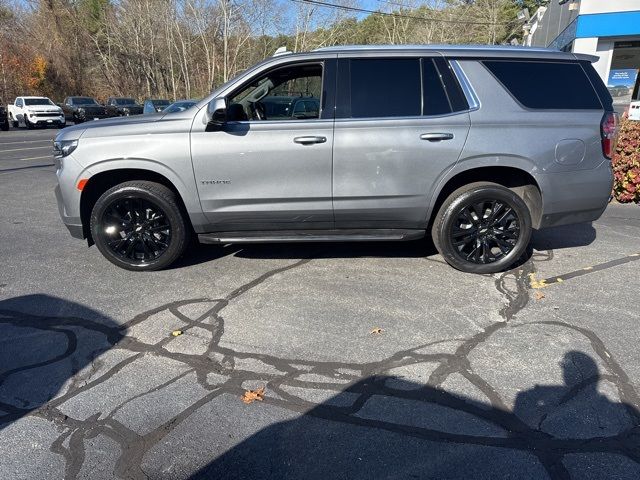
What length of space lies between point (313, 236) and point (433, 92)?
1.70m

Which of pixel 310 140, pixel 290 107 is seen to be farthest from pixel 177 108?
pixel 310 140

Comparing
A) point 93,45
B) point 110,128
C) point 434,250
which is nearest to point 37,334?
point 110,128

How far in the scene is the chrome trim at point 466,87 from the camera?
167 inches

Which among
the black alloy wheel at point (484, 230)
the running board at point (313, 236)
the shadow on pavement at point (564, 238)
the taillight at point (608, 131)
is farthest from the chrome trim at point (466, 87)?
the shadow on pavement at point (564, 238)

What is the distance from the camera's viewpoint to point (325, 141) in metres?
4.14

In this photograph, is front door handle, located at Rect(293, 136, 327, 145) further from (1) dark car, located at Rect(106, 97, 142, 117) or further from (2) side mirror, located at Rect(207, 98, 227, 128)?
(1) dark car, located at Rect(106, 97, 142, 117)

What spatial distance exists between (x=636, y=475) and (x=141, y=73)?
51.7 m

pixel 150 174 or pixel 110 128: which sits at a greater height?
pixel 110 128

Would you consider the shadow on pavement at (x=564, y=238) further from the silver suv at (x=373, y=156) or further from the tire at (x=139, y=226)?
the tire at (x=139, y=226)

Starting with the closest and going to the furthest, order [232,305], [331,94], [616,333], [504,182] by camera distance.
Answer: [616,333] → [232,305] → [331,94] → [504,182]

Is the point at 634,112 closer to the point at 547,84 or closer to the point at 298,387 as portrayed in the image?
the point at 547,84

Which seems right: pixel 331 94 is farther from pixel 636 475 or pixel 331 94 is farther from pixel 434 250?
pixel 636 475

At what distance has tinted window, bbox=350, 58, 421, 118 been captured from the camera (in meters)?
4.21

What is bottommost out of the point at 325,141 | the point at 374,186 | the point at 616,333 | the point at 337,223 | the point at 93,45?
the point at 616,333
